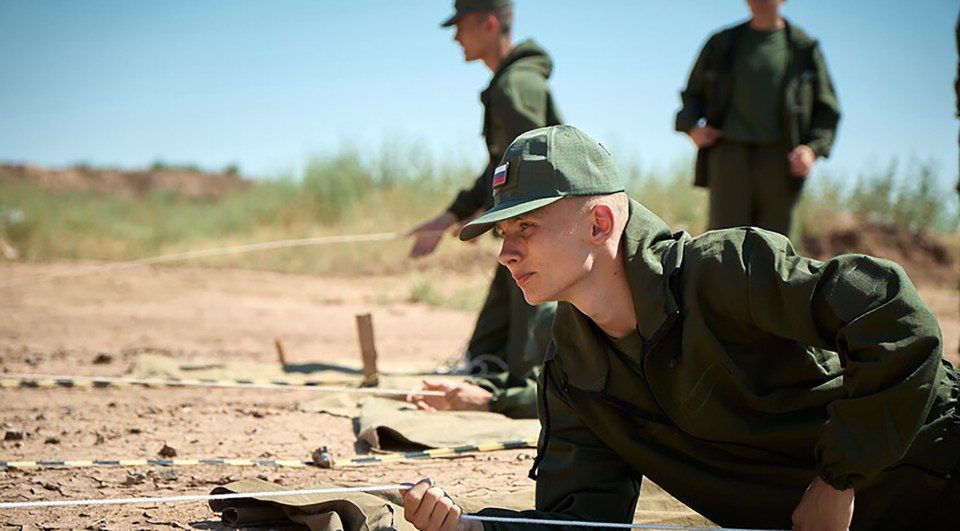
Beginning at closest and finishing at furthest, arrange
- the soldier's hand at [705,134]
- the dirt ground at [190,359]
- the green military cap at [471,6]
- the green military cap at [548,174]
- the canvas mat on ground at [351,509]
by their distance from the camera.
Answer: the green military cap at [548,174]
the canvas mat on ground at [351,509]
the dirt ground at [190,359]
the green military cap at [471,6]
the soldier's hand at [705,134]

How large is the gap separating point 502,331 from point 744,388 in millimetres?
3911

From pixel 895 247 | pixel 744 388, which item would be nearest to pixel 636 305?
pixel 744 388

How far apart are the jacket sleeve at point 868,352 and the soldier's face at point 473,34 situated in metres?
4.06

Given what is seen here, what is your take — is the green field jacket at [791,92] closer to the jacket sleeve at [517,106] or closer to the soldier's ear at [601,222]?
the jacket sleeve at [517,106]

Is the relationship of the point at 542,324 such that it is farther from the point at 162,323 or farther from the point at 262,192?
the point at 262,192

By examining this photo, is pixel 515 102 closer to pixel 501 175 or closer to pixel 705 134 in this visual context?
→ pixel 705 134

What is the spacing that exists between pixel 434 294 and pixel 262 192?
898cm

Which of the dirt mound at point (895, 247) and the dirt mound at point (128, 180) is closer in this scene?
the dirt mound at point (895, 247)

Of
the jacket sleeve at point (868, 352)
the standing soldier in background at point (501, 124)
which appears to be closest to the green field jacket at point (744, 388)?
the jacket sleeve at point (868, 352)

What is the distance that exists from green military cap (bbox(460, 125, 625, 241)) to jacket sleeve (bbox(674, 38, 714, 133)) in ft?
14.4

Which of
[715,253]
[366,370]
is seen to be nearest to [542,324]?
[366,370]

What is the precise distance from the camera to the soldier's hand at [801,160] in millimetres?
6922

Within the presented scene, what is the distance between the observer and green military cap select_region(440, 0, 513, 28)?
6422 millimetres

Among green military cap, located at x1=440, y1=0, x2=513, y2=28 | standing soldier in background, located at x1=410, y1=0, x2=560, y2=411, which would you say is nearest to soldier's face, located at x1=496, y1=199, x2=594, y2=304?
standing soldier in background, located at x1=410, y1=0, x2=560, y2=411
